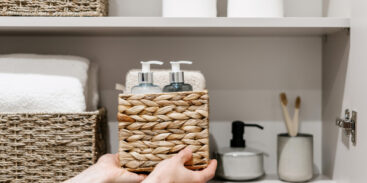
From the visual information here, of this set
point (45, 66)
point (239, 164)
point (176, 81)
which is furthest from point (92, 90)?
point (239, 164)

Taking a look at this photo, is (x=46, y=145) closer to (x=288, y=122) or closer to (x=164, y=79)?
(x=164, y=79)

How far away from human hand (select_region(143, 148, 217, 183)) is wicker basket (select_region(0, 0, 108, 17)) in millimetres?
308

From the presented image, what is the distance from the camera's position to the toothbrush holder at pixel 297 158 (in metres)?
0.86

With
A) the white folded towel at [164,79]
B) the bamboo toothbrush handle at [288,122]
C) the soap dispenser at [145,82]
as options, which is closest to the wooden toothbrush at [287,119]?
the bamboo toothbrush handle at [288,122]

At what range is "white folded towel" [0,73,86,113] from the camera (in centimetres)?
78

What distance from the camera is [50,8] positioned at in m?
0.78

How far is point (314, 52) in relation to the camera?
970mm

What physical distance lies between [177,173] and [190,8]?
31cm

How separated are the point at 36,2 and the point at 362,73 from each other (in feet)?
1.99

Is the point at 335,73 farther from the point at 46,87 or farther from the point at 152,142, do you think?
the point at 46,87

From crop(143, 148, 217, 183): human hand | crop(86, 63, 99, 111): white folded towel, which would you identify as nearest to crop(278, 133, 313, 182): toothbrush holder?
crop(143, 148, 217, 183): human hand

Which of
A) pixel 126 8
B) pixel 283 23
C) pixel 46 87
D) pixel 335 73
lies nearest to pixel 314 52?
pixel 335 73

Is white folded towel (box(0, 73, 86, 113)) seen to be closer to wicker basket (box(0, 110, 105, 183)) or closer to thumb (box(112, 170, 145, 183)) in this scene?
wicker basket (box(0, 110, 105, 183))

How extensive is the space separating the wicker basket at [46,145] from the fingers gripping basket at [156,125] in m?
0.10
